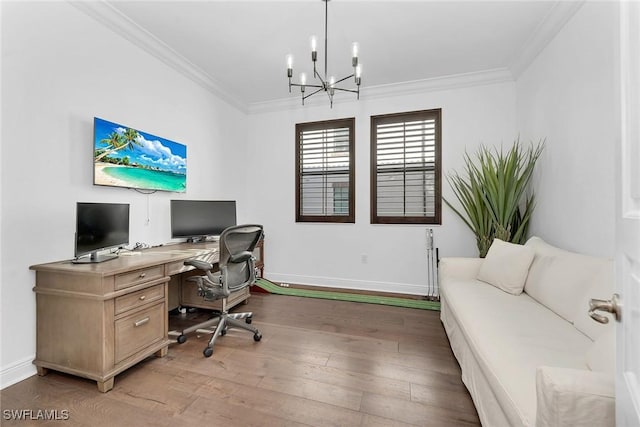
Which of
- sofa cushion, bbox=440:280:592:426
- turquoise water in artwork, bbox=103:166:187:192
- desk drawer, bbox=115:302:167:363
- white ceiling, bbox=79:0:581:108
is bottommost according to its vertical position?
desk drawer, bbox=115:302:167:363

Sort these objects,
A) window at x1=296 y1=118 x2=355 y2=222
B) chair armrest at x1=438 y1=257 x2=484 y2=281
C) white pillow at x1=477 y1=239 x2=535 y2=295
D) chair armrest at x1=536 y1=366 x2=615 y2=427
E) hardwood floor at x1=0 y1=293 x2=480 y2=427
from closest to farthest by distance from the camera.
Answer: chair armrest at x1=536 y1=366 x2=615 y2=427, hardwood floor at x1=0 y1=293 x2=480 y2=427, white pillow at x1=477 y1=239 x2=535 y2=295, chair armrest at x1=438 y1=257 x2=484 y2=281, window at x1=296 y1=118 x2=355 y2=222

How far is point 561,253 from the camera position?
6.42 feet

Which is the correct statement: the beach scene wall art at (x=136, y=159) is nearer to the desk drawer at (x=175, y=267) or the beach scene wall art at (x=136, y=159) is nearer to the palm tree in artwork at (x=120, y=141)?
the palm tree in artwork at (x=120, y=141)

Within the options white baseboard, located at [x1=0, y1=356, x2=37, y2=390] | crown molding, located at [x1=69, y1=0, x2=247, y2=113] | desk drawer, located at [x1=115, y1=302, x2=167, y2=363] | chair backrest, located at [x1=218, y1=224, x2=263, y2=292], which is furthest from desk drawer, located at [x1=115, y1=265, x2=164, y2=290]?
crown molding, located at [x1=69, y1=0, x2=247, y2=113]

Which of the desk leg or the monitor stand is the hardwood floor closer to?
the desk leg

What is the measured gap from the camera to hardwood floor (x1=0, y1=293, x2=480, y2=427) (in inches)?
58.7

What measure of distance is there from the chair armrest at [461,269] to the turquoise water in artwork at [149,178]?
293 cm

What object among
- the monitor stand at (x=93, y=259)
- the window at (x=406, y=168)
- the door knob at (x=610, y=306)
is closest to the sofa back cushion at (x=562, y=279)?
the door knob at (x=610, y=306)

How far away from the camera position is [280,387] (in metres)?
1.74

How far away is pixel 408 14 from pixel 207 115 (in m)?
2.58

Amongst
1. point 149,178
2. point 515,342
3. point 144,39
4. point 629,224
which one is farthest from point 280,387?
point 144,39

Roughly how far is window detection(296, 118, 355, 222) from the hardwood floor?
1.94 meters

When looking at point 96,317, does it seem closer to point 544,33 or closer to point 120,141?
point 120,141

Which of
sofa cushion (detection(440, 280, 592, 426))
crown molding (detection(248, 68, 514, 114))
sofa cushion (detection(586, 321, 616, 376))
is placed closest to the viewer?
sofa cushion (detection(586, 321, 616, 376))
